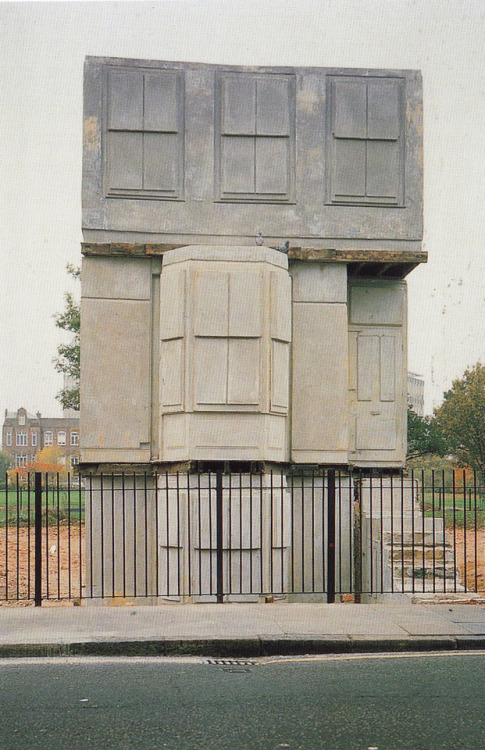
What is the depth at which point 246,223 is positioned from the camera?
16.7 metres

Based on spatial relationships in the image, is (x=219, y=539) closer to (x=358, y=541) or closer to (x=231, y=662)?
(x=231, y=662)

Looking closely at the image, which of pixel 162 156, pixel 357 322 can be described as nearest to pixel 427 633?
pixel 357 322

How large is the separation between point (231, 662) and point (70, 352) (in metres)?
37.1

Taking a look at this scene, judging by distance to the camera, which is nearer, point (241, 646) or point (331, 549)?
point (241, 646)

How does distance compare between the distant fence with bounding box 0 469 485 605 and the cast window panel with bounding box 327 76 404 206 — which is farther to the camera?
the cast window panel with bounding box 327 76 404 206

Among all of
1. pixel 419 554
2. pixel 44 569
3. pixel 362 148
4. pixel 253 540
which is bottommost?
pixel 44 569

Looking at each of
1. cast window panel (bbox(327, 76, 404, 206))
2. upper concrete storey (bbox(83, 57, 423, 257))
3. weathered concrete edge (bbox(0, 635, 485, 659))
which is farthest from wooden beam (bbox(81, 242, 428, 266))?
weathered concrete edge (bbox(0, 635, 485, 659))

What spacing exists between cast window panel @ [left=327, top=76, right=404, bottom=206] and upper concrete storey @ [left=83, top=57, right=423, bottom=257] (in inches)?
0.7

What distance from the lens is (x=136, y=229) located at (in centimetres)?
1652

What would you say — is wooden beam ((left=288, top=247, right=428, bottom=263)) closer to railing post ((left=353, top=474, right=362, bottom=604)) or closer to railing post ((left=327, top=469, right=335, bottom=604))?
railing post ((left=353, top=474, right=362, bottom=604))

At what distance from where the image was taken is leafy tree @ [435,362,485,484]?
54250mm

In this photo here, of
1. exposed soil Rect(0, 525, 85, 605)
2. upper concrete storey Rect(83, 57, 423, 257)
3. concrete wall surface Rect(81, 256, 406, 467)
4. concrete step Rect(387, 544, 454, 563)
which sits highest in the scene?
upper concrete storey Rect(83, 57, 423, 257)

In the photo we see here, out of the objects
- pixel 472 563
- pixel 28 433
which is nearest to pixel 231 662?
pixel 472 563

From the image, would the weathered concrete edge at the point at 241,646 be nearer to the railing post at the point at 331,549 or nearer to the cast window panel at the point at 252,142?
the railing post at the point at 331,549
